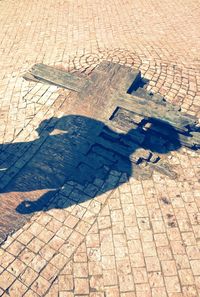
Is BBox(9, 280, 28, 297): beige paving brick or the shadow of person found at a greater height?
the shadow of person

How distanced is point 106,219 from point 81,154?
154 centimetres

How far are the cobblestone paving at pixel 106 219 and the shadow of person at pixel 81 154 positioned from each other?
0.15m

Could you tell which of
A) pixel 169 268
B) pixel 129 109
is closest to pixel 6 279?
pixel 169 268

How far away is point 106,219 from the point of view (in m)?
5.35

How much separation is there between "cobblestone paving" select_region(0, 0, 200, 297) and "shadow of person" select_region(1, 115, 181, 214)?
0.49 feet

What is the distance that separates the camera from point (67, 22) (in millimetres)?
11234

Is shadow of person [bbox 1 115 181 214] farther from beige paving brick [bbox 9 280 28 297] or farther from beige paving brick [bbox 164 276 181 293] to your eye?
beige paving brick [bbox 164 276 181 293]

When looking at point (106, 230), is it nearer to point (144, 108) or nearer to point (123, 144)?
point (123, 144)

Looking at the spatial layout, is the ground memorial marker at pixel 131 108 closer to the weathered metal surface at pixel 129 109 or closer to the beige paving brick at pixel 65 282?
the weathered metal surface at pixel 129 109

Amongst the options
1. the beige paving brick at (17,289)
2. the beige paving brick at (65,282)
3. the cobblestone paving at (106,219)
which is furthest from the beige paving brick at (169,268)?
the beige paving brick at (17,289)

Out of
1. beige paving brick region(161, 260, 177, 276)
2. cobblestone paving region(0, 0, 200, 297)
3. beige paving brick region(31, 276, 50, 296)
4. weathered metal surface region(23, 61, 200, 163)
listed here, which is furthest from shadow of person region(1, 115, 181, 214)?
beige paving brick region(161, 260, 177, 276)

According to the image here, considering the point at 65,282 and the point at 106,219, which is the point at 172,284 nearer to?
the point at 106,219

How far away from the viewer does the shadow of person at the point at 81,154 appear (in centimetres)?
580

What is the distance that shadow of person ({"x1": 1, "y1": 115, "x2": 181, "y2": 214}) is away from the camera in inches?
228
